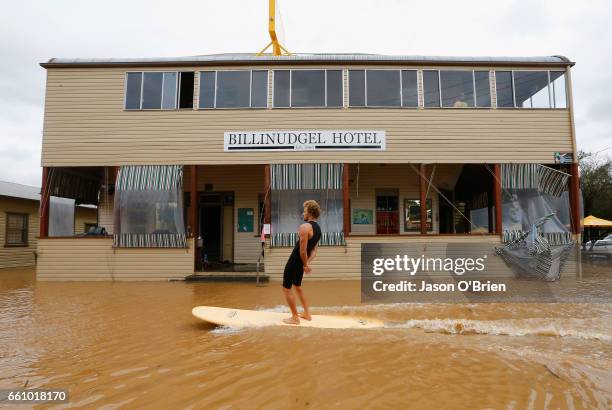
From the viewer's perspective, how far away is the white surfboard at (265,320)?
208 inches

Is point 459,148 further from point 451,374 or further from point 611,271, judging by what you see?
point 451,374

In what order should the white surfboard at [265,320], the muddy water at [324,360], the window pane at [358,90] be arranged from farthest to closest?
the window pane at [358,90] < the white surfboard at [265,320] < the muddy water at [324,360]

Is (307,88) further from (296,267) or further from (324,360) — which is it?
(324,360)

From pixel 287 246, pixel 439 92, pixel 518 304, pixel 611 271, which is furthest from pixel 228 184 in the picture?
pixel 611 271

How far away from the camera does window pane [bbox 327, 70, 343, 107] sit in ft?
40.2

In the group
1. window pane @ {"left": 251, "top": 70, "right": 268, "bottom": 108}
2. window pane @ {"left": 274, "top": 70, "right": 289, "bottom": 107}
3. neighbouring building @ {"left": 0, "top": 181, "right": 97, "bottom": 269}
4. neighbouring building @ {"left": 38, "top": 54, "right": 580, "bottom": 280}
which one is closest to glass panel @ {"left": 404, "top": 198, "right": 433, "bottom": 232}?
neighbouring building @ {"left": 38, "top": 54, "right": 580, "bottom": 280}

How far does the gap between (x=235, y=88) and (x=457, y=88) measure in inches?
273

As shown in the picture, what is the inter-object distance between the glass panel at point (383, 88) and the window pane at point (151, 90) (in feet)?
21.2

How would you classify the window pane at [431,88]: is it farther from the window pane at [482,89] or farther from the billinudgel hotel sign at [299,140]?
the billinudgel hotel sign at [299,140]

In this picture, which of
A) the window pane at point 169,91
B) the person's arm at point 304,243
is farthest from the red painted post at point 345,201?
the person's arm at point 304,243

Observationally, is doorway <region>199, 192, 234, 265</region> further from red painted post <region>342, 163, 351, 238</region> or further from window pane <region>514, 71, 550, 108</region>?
window pane <region>514, 71, 550, 108</region>

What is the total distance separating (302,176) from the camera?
12.0 m

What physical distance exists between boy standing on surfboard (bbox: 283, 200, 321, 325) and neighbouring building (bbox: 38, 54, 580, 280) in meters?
6.04

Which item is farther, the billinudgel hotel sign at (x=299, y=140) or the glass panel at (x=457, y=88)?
the glass panel at (x=457, y=88)
